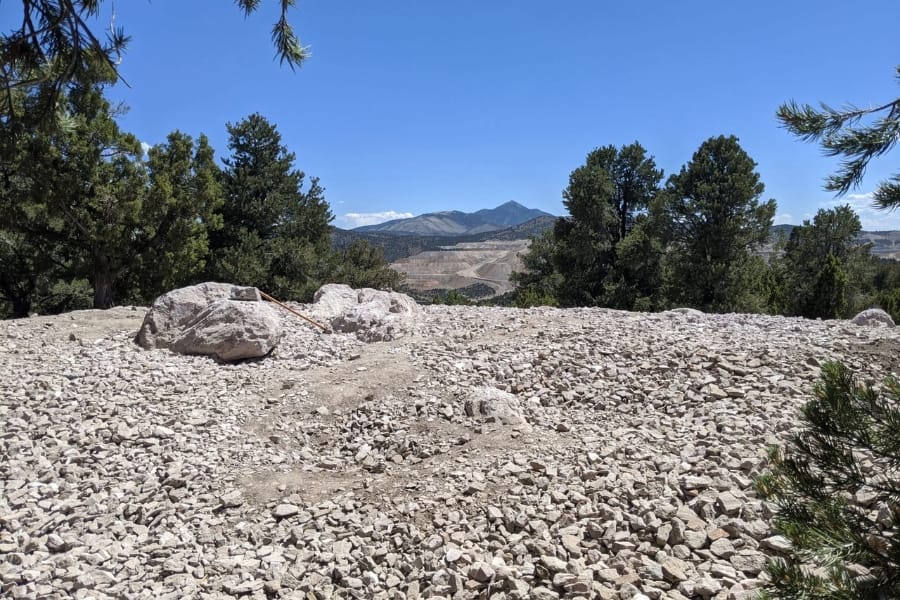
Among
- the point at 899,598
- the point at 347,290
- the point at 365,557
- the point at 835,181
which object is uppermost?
the point at 835,181

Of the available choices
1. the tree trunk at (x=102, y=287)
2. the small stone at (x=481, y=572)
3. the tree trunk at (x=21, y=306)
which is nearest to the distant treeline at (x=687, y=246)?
the tree trunk at (x=102, y=287)

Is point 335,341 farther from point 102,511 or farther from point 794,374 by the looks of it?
point 794,374

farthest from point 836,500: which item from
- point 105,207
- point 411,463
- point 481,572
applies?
point 105,207

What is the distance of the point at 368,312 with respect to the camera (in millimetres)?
9438

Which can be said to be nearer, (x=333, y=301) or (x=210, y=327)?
(x=210, y=327)

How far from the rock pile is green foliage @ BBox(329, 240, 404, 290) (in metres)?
20.9

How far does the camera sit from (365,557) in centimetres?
407

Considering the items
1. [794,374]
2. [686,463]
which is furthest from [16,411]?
[794,374]

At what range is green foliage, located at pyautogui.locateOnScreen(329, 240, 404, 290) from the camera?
96.5 ft

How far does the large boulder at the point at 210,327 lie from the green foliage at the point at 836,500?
726 cm

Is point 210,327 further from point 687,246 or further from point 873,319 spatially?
point 687,246

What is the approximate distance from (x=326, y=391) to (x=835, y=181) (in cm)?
598

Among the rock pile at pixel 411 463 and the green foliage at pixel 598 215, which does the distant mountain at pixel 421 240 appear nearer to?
the green foliage at pixel 598 215

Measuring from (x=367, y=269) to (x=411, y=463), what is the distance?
2894 cm
